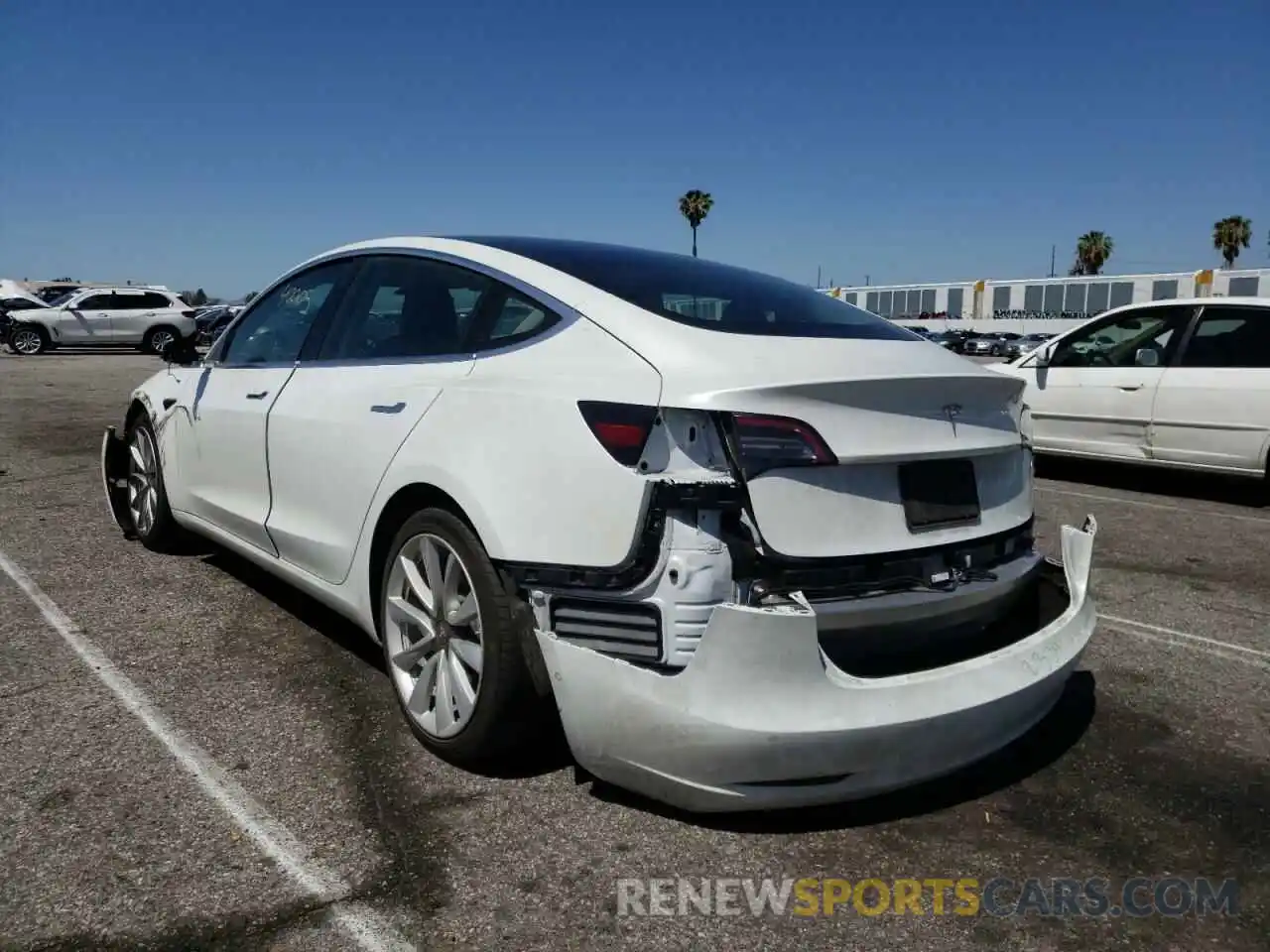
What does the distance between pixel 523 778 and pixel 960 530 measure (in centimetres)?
140

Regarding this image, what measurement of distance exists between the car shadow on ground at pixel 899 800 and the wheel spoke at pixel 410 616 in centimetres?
66

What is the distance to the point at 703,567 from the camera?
2324mm

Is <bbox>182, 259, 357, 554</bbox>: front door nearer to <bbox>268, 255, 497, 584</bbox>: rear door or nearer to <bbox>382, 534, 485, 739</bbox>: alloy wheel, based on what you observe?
<bbox>268, 255, 497, 584</bbox>: rear door

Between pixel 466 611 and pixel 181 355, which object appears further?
pixel 181 355

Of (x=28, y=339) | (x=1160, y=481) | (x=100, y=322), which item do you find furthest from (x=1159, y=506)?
(x=28, y=339)

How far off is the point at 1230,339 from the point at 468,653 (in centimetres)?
719

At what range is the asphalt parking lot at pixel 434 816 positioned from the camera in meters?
2.26

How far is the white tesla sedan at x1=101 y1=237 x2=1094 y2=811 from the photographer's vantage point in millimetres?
2332

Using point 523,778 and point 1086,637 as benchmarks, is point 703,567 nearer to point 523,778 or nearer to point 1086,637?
point 523,778

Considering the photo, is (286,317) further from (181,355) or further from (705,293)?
(705,293)

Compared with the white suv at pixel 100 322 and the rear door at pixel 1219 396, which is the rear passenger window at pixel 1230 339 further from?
the white suv at pixel 100 322

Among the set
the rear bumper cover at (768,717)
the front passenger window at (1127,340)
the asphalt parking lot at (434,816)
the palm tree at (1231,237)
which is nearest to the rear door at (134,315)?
the front passenger window at (1127,340)

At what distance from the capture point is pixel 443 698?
2941 millimetres

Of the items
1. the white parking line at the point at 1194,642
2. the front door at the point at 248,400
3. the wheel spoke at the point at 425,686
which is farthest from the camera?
the white parking line at the point at 1194,642
